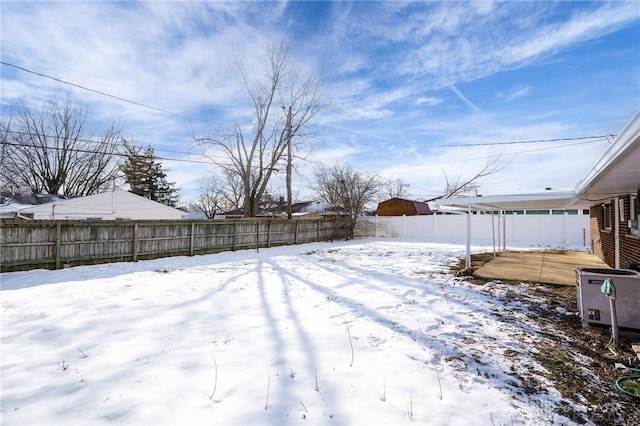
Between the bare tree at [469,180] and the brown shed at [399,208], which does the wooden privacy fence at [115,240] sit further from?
the bare tree at [469,180]

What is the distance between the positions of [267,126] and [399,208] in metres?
15.8

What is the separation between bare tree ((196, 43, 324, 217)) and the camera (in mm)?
20781

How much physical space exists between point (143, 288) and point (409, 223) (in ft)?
56.4

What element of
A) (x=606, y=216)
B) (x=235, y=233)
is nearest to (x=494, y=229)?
(x=606, y=216)

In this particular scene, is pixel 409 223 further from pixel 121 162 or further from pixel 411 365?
pixel 121 162

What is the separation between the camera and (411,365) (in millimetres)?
3051

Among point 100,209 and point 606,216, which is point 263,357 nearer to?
point 606,216

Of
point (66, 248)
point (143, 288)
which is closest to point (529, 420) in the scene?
point (143, 288)

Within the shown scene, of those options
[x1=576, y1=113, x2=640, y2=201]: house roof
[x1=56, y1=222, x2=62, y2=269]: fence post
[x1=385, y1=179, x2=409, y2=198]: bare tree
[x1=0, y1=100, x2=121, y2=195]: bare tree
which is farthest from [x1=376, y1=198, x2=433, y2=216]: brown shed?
[x1=56, y1=222, x2=62, y2=269]: fence post

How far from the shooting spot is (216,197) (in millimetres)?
40562

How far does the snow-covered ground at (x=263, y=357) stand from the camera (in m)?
2.30

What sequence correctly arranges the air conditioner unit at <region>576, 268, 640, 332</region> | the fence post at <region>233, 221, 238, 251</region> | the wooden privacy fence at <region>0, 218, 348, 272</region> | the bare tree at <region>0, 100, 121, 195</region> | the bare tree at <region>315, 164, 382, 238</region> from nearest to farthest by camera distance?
the air conditioner unit at <region>576, 268, 640, 332</region>, the wooden privacy fence at <region>0, 218, 348, 272</region>, the fence post at <region>233, 221, 238, 251</region>, the bare tree at <region>315, 164, 382, 238</region>, the bare tree at <region>0, 100, 121, 195</region>

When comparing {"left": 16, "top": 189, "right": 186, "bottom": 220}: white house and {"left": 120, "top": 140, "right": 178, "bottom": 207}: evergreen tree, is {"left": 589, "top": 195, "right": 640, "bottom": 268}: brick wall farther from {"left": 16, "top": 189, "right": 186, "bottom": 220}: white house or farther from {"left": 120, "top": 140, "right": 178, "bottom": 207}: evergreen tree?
{"left": 120, "top": 140, "right": 178, "bottom": 207}: evergreen tree

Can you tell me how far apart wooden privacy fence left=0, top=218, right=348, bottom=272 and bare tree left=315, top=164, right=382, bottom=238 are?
6.82 m
